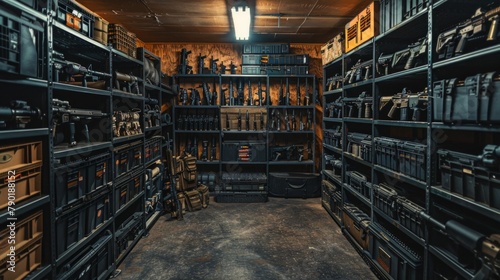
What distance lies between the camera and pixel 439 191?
2230 millimetres

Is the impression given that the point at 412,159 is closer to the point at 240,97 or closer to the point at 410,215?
the point at 410,215

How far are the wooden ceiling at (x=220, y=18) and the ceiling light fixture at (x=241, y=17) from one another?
0.20 metres

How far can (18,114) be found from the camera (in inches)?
72.0

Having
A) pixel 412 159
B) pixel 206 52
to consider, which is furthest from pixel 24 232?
pixel 206 52

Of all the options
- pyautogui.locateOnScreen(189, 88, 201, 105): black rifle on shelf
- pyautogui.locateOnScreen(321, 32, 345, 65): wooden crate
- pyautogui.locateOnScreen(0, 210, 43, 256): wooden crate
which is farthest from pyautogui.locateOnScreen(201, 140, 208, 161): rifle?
pyautogui.locateOnScreen(0, 210, 43, 256): wooden crate

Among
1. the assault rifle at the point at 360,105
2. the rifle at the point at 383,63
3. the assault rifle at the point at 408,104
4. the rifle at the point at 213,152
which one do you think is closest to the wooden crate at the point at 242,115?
the rifle at the point at 213,152

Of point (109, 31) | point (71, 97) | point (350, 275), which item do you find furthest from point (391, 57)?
point (71, 97)

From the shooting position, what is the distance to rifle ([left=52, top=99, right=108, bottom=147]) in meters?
2.33

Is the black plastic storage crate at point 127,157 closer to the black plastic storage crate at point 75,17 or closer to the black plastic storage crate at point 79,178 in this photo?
the black plastic storage crate at point 79,178

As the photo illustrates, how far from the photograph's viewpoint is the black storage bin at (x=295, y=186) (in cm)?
599

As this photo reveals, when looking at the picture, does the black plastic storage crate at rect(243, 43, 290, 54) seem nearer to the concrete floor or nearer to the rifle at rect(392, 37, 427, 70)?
the concrete floor

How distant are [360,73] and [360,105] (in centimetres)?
40

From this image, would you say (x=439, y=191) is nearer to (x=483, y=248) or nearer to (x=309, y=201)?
(x=483, y=248)

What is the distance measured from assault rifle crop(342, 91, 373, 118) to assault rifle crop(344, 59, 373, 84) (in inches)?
8.1
